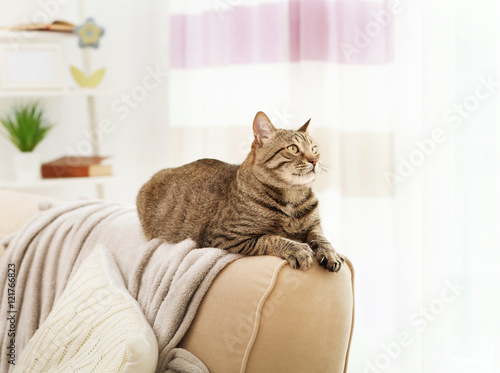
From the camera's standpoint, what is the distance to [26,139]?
9.01 ft

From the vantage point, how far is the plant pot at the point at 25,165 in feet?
8.97

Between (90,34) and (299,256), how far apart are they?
2.14 m

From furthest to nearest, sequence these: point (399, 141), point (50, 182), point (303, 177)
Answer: point (50, 182) < point (399, 141) < point (303, 177)

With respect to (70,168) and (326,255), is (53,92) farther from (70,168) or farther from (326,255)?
(326,255)

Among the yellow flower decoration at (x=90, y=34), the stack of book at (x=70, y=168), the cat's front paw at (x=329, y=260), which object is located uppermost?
the yellow flower decoration at (x=90, y=34)

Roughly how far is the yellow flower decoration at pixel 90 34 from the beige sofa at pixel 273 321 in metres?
2.03

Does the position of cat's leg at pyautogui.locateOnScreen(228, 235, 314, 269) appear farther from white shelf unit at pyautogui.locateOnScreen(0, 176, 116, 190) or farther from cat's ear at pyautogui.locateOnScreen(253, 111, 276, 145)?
white shelf unit at pyautogui.locateOnScreen(0, 176, 116, 190)

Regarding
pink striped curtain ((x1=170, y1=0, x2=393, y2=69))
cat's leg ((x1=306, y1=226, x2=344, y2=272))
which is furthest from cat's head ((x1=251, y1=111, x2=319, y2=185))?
pink striped curtain ((x1=170, y1=0, x2=393, y2=69))

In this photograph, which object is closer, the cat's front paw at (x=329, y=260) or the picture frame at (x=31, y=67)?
the cat's front paw at (x=329, y=260)

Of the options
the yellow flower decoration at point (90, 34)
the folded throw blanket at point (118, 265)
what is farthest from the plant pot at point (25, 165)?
the folded throw blanket at point (118, 265)

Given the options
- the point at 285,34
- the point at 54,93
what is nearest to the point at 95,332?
the point at 285,34

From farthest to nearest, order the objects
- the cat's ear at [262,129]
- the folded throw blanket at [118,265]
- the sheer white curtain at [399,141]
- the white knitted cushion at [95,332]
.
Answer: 1. the sheer white curtain at [399,141]
2. the cat's ear at [262,129]
3. the folded throw blanket at [118,265]
4. the white knitted cushion at [95,332]

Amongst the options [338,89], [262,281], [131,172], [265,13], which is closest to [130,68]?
[131,172]

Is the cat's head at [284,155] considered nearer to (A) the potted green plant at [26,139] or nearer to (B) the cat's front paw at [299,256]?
(B) the cat's front paw at [299,256]
